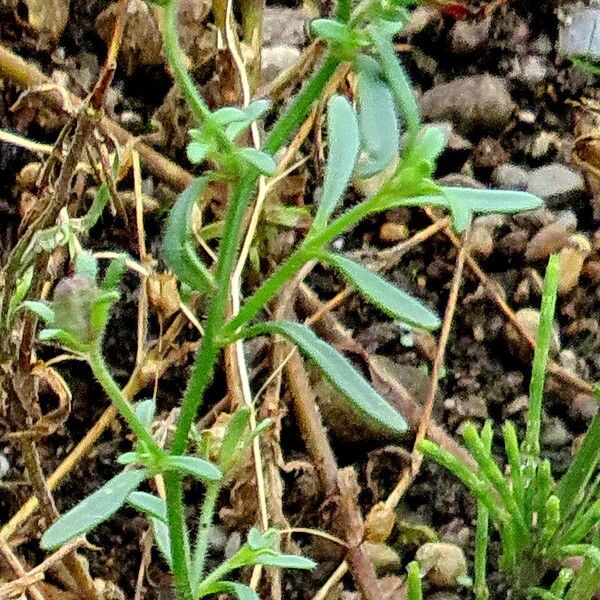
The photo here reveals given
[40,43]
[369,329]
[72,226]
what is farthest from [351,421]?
[40,43]

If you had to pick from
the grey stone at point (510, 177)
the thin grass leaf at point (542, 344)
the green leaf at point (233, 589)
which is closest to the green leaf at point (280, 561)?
the green leaf at point (233, 589)

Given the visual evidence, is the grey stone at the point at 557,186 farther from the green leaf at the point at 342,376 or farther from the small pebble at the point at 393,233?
the green leaf at the point at 342,376

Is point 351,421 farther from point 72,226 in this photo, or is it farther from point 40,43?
point 40,43

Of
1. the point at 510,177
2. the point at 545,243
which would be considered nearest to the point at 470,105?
the point at 510,177

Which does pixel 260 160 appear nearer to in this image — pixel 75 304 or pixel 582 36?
pixel 75 304

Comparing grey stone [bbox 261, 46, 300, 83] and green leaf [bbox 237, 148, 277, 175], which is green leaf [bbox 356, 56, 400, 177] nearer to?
green leaf [bbox 237, 148, 277, 175]

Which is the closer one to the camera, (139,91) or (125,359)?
(125,359)
